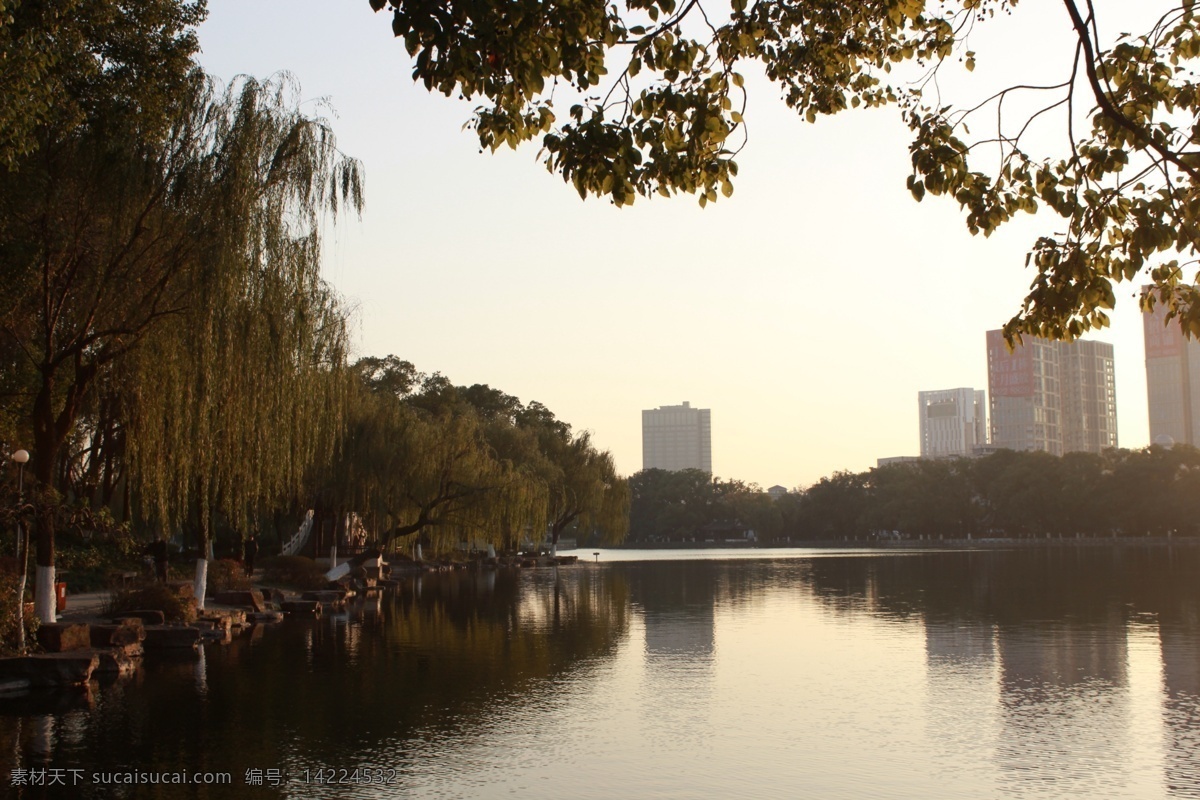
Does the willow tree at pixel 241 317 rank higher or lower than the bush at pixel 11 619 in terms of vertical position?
higher

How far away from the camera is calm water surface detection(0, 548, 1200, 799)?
9.34 metres

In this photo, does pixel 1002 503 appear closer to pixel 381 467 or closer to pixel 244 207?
pixel 381 467

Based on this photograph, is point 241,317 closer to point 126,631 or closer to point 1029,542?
point 126,631

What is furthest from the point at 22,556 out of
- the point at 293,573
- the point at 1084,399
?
the point at 1084,399

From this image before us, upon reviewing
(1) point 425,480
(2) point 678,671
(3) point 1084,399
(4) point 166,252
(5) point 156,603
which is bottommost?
(2) point 678,671

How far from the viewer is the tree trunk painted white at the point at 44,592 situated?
14547 millimetres

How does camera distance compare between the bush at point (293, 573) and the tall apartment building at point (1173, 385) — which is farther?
the tall apartment building at point (1173, 385)

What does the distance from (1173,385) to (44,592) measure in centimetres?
15206

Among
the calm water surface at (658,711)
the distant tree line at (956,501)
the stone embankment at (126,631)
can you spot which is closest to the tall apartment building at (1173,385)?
the distant tree line at (956,501)

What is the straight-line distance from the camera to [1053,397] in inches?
5965

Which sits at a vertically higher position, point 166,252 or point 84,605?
point 166,252

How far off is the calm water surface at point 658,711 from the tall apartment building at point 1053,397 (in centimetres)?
13276

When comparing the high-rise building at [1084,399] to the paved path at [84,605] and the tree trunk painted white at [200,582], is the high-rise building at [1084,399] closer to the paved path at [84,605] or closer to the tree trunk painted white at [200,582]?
the paved path at [84,605]

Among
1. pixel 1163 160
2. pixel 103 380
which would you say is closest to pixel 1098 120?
pixel 1163 160
